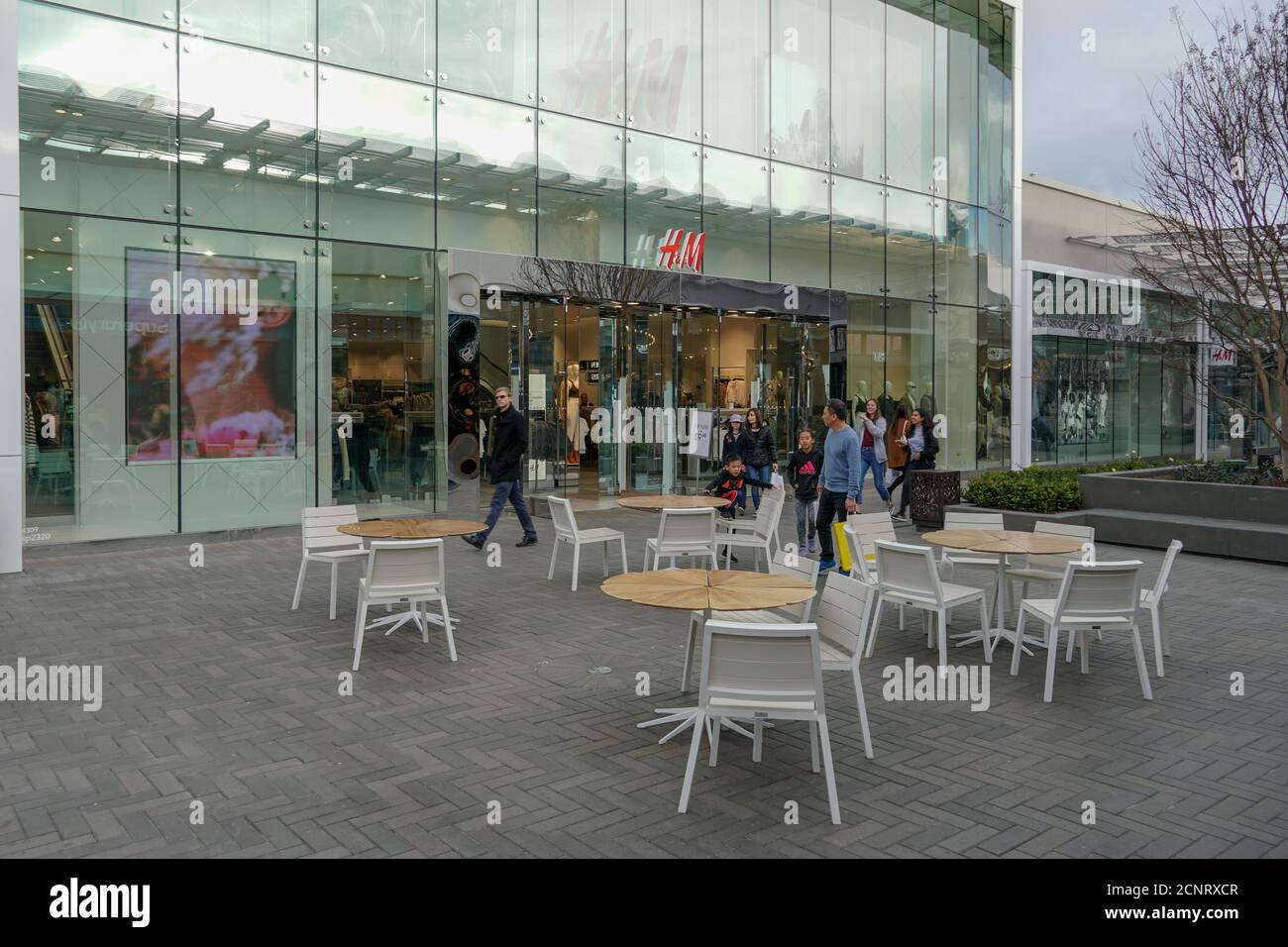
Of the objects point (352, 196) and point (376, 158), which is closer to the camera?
point (352, 196)

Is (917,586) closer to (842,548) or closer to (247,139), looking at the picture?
(842,548)

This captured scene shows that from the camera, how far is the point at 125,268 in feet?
40.3

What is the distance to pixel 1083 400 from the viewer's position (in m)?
27.8

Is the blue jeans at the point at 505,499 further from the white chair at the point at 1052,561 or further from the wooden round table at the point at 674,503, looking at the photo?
the white chair at the point at 1052,561

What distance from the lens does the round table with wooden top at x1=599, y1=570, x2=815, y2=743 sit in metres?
5.39

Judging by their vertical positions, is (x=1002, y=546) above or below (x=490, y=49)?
below

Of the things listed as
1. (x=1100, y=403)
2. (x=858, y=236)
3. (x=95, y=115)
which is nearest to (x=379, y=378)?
(x=95, y=115)

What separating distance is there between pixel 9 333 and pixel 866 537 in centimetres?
895

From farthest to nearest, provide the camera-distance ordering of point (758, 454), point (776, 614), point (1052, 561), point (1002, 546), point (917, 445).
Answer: point (917, 445) < point (758, 454) < point (1052, 561) < point (1002, 546) < point (776, 614)

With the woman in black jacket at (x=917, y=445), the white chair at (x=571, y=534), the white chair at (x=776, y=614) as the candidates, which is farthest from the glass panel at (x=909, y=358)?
the white chair at (x=776, y=614)

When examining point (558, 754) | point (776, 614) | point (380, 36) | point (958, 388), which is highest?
point (380, 36)

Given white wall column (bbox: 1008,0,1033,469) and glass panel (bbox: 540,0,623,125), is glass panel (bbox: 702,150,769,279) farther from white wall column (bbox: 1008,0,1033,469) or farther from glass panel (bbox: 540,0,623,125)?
white wall column (bbox: 1008,0,1033,469)

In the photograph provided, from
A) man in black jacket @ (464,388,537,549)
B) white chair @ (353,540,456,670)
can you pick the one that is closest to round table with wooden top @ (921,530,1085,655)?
white chair @ (353,540,456,670)

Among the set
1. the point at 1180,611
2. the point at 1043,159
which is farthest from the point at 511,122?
the point at 1043,159
